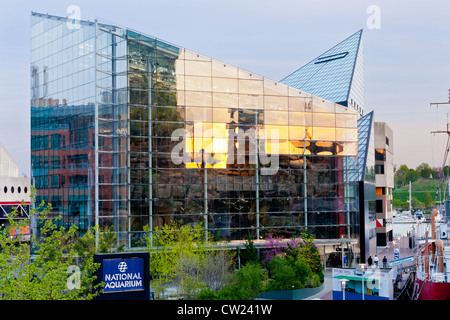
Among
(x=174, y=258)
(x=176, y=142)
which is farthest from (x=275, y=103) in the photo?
(x=174, y=258)

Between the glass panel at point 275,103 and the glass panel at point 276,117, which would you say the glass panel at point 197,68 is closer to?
the glass panel at point 275,103

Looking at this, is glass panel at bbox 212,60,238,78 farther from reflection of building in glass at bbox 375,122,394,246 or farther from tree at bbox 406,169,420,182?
tree at bbox 406,169,420,182

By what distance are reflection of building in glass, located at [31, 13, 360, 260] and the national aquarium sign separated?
21332 mm

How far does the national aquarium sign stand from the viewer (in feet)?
68.6

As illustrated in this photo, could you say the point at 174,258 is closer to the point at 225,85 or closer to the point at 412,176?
the point at 225,85

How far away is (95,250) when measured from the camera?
34.2m

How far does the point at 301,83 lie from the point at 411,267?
5105 cm

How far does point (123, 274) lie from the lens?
21.1m

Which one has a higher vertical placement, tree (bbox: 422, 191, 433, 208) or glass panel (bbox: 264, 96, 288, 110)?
glass panel (bbox: 264, 96, 288, 110)

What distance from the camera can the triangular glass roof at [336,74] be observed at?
78.2m

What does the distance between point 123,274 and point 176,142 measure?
2368 cm

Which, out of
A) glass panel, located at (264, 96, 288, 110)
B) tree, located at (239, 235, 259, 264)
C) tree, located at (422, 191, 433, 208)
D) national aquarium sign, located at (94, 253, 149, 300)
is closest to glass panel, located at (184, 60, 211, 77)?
glass panel, located at (264, 96, 288, 110)
